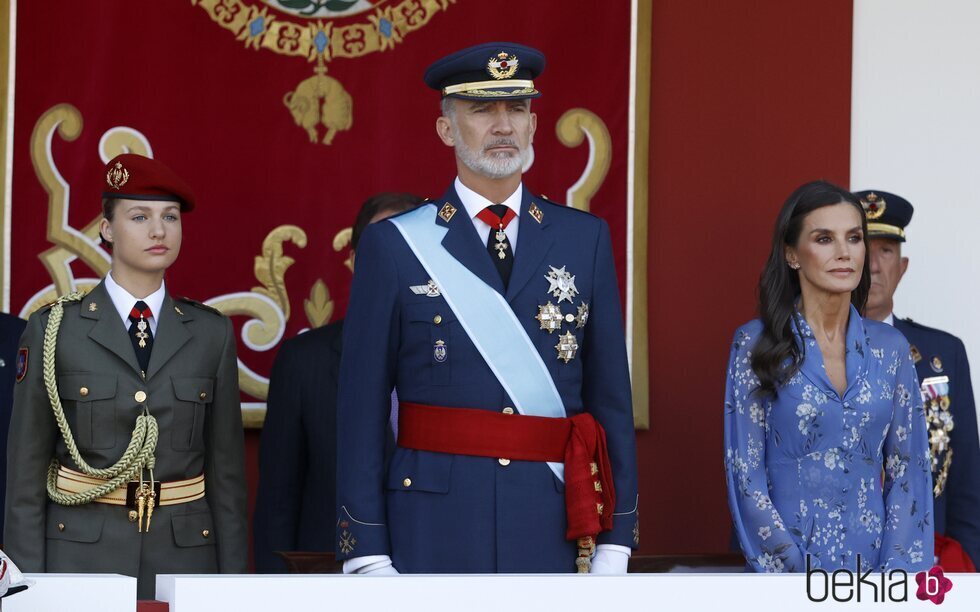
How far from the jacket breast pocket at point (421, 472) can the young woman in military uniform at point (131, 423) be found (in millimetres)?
779

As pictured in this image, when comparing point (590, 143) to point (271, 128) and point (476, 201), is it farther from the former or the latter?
point (476, 201)

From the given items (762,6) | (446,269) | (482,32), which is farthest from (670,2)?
(446,269)

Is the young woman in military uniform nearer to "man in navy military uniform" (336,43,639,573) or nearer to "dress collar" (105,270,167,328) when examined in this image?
"dress collar" (105,270,167,328)

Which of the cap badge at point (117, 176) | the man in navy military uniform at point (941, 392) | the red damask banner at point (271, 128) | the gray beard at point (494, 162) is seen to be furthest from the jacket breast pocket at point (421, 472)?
the man in navy military uniform at point (941, 392)

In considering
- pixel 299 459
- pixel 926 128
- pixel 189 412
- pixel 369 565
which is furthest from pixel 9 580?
pixel 926 128

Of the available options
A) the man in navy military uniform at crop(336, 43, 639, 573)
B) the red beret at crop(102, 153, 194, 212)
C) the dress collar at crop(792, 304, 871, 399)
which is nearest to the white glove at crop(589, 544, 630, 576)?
the man in navy military uniform at crop(336, 43, 639, 573)

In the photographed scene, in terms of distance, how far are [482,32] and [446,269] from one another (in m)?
1.80

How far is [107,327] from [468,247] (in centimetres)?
104

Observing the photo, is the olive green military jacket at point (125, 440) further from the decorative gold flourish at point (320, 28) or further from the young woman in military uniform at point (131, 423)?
the decorative gold flourish at point (320, 28)

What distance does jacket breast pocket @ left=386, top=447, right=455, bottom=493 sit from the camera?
3.25 meters

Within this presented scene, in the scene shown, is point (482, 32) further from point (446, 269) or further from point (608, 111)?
point (446, 269)

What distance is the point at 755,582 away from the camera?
2469 mm

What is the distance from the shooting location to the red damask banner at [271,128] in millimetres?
4773

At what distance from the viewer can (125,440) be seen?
12.5ft
